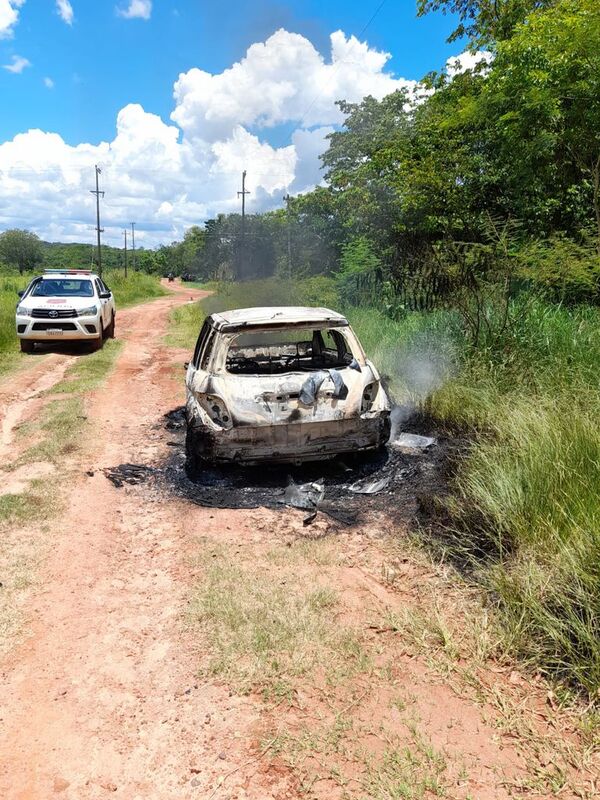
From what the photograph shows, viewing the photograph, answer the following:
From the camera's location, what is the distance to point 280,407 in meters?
4.75

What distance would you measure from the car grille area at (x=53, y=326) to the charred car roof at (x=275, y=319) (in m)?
8.03

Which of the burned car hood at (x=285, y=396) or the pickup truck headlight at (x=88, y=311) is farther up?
the pickup truck headlight at (x=88, y=311)

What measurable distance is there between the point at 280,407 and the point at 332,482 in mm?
943

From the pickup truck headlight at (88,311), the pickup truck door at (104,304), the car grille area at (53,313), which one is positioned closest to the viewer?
the car grille area at (53,313)

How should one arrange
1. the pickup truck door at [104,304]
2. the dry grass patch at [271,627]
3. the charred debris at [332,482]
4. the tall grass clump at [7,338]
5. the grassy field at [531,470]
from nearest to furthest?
the dry grass patch at [271,627] < the grassy field at [531,470] < the charred debris at [332,482] < the tall grass clump at [7,338] < the pickup truck door at [104,304]

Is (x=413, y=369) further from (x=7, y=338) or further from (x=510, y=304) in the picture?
(x=7, y=338)

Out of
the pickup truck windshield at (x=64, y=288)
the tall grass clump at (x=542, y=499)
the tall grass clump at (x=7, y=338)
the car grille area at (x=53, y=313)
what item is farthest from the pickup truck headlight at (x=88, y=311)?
the tall grass clump at (x=542, y=499)

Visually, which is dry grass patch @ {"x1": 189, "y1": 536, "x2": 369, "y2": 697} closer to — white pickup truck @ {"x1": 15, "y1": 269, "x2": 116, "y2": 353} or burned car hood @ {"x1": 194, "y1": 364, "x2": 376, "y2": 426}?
burned car hood @ {"x1": 194, "y1": 364, "x2": 376, "y2": 426}

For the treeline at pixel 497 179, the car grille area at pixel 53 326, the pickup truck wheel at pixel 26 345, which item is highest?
the treeline at pixel 497 179

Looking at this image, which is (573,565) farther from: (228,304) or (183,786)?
(228,304)

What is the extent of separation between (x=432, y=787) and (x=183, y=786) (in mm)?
948

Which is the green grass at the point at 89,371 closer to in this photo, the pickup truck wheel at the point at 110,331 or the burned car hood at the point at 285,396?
the pickup truck wheel at the point at 110,331

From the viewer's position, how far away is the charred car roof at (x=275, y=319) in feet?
16.6

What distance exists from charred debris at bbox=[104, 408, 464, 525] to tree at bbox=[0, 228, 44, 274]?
89451mm
